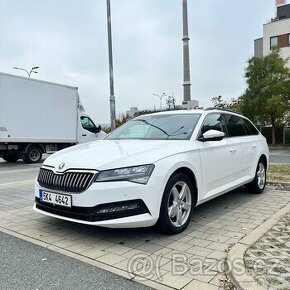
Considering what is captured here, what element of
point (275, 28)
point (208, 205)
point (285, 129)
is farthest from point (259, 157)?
point (275, 28)

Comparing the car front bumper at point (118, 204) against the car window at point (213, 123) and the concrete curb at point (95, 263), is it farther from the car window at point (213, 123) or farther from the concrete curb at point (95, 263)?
the car window at point (213, 123)

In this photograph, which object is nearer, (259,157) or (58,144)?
(259,157)

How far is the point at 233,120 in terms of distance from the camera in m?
6.71

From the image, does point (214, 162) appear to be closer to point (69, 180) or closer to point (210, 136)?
point (210, 136)

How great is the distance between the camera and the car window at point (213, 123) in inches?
220

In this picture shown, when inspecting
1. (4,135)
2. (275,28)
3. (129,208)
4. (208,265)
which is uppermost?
(275,28)

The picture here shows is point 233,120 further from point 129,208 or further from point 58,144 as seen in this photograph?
point 58,144

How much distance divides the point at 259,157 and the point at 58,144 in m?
11.4

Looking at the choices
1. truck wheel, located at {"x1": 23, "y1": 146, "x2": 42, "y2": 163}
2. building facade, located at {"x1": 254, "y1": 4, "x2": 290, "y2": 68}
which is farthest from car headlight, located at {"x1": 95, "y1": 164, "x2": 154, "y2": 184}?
building facade, located at {"x1": 254, "y1": 4, "x2": 290, "y2": 68}

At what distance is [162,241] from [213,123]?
7.58 feet

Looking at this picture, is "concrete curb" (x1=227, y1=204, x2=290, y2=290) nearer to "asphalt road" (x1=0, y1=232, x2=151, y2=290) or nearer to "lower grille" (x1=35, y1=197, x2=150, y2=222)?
"asphalt road" (x1=0, y1=232, x2=151, y2=290)

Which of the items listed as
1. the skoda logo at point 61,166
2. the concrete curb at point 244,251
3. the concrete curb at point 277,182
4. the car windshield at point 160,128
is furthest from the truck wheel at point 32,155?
the concrete curb at point 244,251

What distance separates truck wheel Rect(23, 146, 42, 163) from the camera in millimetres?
15406

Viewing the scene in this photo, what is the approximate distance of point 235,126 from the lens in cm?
670
